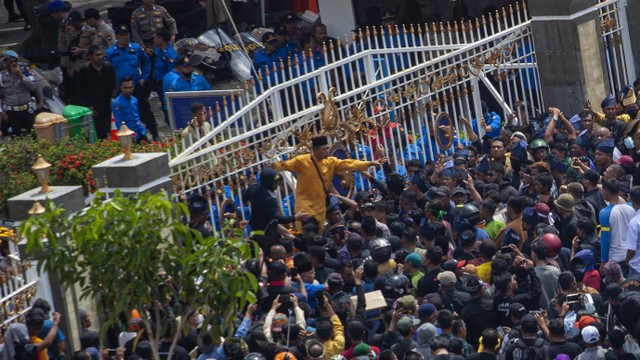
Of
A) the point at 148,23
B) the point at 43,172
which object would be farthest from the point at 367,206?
the point at 148,23

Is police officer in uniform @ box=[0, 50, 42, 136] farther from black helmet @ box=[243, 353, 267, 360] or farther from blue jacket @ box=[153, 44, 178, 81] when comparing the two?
black helmet @ box=[243, 353, 267, 360]

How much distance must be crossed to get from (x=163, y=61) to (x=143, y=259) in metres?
9.32

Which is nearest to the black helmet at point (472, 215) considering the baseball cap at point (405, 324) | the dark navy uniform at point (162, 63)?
the baseball cap at point (405, 324)

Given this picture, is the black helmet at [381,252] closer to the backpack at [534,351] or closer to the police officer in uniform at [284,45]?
the backpack at [534,351]

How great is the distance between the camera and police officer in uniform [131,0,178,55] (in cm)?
2122

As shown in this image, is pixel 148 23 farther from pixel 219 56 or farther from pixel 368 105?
pixel 368 105

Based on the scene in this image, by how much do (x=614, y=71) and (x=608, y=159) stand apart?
163 inches

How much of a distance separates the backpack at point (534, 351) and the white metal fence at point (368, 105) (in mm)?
3944

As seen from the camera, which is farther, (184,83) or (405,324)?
(184,83)

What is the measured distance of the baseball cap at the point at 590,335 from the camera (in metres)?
12.4

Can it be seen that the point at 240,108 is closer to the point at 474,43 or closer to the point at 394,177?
the point at 394,177

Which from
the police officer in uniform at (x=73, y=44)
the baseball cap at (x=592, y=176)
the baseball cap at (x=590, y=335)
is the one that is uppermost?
the police officer in uniform at (x=73, y=44)

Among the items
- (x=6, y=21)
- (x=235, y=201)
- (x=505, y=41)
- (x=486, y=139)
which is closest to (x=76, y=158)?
(x=235, y=201)

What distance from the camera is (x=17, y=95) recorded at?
742 inches
